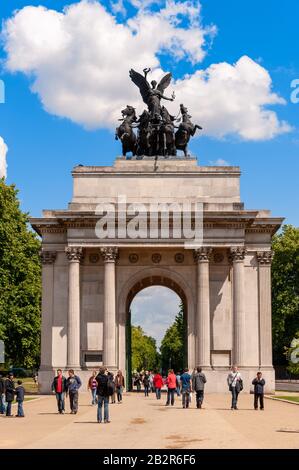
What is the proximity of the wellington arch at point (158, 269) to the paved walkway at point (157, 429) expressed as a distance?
17373 mm

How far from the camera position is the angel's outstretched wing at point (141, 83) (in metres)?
63.5

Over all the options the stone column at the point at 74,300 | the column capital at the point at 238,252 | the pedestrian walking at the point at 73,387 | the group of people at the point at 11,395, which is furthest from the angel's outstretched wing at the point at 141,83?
the group of people at the point at 11,395

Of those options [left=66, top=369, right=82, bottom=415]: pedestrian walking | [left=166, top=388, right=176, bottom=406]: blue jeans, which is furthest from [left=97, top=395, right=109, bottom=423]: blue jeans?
[left=166, top=388, right=176, bottom=406]: blue jeans

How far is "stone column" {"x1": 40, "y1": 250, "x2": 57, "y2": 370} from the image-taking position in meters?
59.3

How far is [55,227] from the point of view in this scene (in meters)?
59.5

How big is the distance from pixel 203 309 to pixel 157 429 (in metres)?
30.5

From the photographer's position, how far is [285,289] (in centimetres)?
8756

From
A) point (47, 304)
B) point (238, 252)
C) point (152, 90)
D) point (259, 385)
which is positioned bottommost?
point (259, 385)

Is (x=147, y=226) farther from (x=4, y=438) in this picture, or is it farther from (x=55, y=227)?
(x=4, y=438)

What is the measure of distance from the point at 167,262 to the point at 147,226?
12.8ft

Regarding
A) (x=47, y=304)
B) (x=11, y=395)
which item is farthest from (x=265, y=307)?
(x=11, y=395)

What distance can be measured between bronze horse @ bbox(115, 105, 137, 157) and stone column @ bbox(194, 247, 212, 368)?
9.78 m

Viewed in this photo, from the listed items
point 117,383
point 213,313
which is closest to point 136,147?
point 213,313
